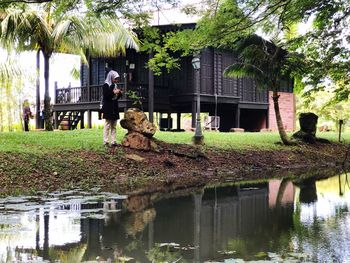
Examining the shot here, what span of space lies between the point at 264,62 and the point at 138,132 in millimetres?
7052

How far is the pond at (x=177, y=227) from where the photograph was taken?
15.9 ft

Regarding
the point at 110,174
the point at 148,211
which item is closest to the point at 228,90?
the point at 110,174

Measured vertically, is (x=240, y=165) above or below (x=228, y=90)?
below

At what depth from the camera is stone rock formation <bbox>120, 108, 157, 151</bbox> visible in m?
13.3

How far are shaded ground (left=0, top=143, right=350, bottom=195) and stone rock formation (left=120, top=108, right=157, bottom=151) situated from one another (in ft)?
0.90

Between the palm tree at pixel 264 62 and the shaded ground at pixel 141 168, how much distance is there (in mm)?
3185

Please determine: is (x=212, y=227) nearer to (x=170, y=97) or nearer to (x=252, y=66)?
(x=252, y=66)

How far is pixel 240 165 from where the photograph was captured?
14578mm

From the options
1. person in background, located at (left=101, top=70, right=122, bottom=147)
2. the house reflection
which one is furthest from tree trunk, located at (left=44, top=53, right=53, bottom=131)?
the house reflection

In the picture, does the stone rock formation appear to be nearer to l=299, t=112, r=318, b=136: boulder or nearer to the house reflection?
the house reflection

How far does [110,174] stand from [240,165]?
16.1ft

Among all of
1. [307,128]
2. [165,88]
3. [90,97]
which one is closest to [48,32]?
[90,97]

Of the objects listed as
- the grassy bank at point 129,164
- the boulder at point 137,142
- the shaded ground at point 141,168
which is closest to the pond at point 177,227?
the shaded ground at point 141,168

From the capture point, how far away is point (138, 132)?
13.5 metres
